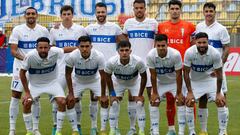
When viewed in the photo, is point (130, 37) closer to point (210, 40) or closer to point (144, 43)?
point (144, 43)

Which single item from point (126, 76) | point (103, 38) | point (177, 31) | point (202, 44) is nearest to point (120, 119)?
point (103, 38)

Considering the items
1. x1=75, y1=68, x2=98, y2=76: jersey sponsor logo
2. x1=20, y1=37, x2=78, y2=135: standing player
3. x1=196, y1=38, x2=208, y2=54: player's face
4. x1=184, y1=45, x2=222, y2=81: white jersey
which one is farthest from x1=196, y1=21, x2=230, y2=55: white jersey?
x1=20, y1=37, x2=78, y2=135: standing player

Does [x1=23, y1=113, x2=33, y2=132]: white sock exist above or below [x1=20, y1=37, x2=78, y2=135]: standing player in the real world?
below

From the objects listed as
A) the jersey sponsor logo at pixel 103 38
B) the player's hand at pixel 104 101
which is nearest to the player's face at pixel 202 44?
the player's hand at pixel 104 101

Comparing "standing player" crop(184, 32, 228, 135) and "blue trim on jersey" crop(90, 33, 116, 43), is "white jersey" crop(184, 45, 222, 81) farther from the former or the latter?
"blue trim on jersey" crop(90, 33, 116, 43)

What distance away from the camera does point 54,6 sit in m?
27.0

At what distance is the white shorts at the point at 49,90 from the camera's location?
965 centimetres

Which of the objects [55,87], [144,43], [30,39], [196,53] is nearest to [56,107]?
[55,87]

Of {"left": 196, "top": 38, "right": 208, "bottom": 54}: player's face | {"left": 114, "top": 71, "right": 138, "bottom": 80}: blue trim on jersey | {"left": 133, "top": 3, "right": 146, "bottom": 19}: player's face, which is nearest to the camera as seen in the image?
{"left": 196, "top": 38, "right": 208, "bottom": 54}: player's face

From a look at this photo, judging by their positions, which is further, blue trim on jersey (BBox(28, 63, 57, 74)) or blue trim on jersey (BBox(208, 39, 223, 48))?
blue trim on jersey (BBox(208, 39, 223, 48))

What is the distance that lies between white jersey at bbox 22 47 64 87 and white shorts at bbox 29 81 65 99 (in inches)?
2.3

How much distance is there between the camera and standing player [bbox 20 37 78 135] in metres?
9.45

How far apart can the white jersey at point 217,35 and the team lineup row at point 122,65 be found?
16 millimetres

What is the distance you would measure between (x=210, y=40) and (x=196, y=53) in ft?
2.57
